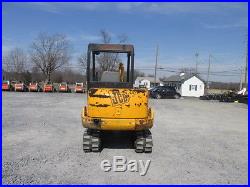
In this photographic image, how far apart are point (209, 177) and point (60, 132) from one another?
5.83 metres

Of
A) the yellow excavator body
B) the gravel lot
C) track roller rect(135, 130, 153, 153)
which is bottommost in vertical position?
the gravel lot

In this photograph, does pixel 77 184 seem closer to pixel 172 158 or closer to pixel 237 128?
pixel 172 158

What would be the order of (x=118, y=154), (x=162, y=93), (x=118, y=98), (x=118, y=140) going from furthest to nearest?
(x=162, y=93) < (x=118, y=140) < (x=118, y=154) < (x=118, y=98)

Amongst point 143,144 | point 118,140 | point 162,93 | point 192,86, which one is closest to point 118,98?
point 143,144

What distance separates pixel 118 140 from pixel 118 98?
2261 millimetres

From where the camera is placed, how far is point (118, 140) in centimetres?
923

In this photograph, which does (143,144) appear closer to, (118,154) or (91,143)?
(118,154)

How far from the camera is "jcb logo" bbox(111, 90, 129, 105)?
742cm

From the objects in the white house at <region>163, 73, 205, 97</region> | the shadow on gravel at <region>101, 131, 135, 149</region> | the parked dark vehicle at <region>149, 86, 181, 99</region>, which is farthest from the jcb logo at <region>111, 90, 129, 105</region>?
the white house at <region>163, 73, 205, 97</region>

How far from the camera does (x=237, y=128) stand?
494 inches

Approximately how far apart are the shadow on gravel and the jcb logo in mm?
1692

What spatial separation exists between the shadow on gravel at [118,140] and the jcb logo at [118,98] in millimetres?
1692

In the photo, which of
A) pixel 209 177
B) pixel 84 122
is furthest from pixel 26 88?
pixel 209 177

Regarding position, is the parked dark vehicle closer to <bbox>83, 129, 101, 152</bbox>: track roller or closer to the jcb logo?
<bbox>83, 129, 101, 152</bbox>: track roller
